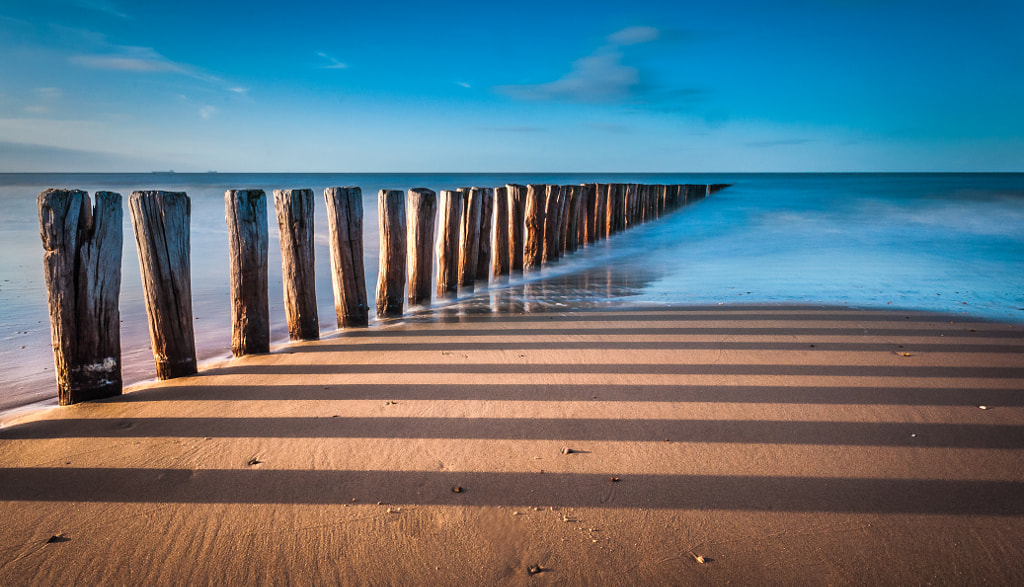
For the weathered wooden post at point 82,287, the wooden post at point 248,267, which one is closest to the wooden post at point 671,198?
the wooden post at point 248,267

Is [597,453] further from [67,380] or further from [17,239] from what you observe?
[17,239]

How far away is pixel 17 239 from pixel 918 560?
576 inches

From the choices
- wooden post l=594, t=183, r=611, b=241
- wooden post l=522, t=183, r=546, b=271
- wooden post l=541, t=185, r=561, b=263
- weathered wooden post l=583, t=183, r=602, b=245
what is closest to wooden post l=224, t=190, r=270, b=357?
wooden post l=522, t=183, r=546, b=271

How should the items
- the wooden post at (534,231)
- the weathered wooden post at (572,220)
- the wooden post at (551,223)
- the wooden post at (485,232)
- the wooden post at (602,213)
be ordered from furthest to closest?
Answer: the wooden post at (602,213), the weathered wooden post at (572,220), the wooden post at (551,223), the wooden post at (534,231), the wooden post at (485,232)

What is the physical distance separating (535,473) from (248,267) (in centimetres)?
254

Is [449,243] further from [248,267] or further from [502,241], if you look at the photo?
[248,267]

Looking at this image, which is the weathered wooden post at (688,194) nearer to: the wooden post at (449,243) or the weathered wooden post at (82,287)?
the wooden post at (449,243)

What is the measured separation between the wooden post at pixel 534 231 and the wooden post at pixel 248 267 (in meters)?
4.57

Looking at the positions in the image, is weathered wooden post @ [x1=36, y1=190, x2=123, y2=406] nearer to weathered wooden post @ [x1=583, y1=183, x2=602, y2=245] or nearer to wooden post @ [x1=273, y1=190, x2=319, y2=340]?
wooden post @ [x1=273, y1=190, x2=319, y2=340]

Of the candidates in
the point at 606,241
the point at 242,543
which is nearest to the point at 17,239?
the point at 606,241

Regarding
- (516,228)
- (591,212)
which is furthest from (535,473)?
(591,212)

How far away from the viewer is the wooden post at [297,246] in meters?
3.99

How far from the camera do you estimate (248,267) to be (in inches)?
145

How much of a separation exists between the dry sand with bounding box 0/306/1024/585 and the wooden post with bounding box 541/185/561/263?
5010 mm
